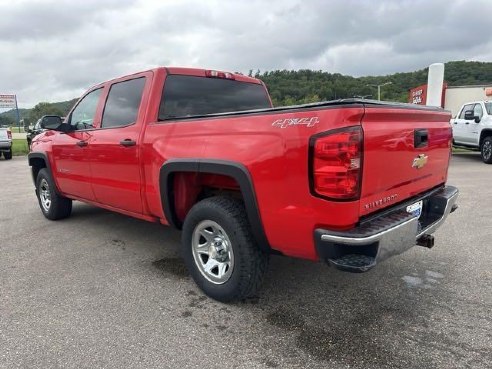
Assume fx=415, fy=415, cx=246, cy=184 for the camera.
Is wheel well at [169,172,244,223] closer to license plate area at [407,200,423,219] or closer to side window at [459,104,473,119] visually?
license plate area at [407,200,423,219]

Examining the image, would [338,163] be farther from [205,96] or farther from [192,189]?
[205,96]

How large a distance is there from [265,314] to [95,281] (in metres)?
1.64

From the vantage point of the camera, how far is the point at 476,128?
12.9 metres

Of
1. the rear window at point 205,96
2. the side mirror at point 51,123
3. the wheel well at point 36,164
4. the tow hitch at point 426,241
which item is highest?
the rear window at point 205,96

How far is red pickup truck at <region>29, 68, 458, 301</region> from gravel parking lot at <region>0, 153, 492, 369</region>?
15.8 inches

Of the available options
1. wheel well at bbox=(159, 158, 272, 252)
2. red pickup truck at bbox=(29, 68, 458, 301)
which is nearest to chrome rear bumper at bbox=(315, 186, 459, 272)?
red pickup truck at bbox=(29, 68, 458, 301)

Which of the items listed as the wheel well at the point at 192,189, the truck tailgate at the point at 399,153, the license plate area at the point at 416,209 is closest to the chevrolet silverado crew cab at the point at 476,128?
the truck tailgate at the point at 399,153

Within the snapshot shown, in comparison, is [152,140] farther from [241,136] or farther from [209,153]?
[241,136]

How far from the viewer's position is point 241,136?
113 inches

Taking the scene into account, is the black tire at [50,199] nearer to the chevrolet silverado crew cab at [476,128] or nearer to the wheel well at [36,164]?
the wheel well at [36,164]

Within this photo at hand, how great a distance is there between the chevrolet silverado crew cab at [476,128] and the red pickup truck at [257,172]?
407 inches

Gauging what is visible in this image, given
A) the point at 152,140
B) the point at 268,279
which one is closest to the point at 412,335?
the point at 268,279

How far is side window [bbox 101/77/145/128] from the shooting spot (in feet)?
13.3

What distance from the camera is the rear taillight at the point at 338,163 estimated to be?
239 cm
